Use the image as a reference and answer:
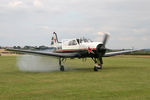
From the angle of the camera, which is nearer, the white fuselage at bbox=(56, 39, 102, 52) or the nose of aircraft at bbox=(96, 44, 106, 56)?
the nose of aircraft at bbox=(96, 44, 106, 56)

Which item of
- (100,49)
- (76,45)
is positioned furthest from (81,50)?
(100,49)

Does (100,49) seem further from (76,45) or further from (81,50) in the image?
(76,45)

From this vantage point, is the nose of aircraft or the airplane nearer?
the nose of aircraft

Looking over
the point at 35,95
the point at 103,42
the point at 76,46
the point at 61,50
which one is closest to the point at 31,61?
the point at 61,50

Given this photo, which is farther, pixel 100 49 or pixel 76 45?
pixel 76 45

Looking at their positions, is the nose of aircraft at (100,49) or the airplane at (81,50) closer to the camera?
the nose of aircraft at (100,49)

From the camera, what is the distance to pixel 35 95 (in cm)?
858

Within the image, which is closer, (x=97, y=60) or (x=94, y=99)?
(x=94, y=99)

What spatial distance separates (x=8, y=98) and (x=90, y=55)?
38.9 feet

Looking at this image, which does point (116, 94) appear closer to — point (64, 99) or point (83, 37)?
point (64, 99)

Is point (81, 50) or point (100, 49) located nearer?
point (100, 49)

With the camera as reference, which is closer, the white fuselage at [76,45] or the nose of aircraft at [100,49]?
the nose of aircraft at [100,49]

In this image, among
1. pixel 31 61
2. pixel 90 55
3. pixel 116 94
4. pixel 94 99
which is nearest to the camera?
pixel 94 99

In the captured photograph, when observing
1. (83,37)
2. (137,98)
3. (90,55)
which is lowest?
(137,98)
